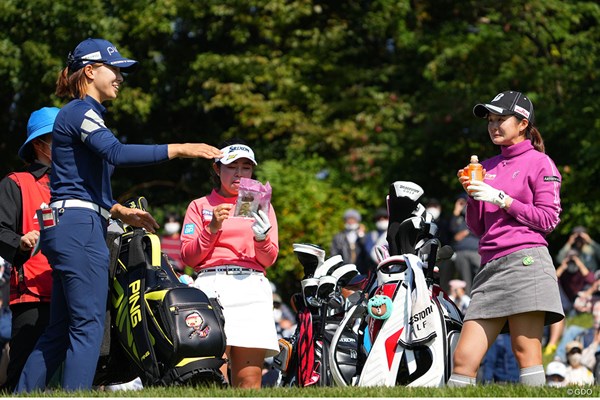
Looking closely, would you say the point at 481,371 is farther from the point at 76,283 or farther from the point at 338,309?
the point at 76,283

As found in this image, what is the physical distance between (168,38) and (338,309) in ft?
55.9

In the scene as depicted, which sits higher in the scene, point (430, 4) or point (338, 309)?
point (430, 4)

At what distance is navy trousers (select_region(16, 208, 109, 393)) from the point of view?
7363 mm

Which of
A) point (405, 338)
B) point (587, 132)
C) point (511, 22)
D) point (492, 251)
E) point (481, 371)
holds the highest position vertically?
point (511, 22)

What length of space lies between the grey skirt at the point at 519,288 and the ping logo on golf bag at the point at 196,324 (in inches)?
64.9

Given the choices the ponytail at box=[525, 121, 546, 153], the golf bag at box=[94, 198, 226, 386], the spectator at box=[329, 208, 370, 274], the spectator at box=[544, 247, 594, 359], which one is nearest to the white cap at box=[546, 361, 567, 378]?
the spectator at box=[329, 208, 370, 274]

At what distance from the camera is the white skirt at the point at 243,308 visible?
8.39 metres

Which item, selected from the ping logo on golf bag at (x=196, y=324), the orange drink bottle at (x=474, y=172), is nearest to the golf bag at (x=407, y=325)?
the orange drink bottle at (x=474, y=172)

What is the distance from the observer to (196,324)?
770cm

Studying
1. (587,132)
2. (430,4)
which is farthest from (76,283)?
(430,4)

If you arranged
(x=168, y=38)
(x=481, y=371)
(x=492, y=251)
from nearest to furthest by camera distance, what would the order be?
(x=492, y=251)
(x=481, y=371)
(x=168, y=38)

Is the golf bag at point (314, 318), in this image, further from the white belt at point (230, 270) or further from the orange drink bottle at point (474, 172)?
the orange drink bottle at point (474, 172)

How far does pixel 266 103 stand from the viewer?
2502cm

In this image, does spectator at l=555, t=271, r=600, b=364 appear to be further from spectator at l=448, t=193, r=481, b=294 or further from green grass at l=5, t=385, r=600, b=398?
green grass at l=5, t=385, r=600, b=398
